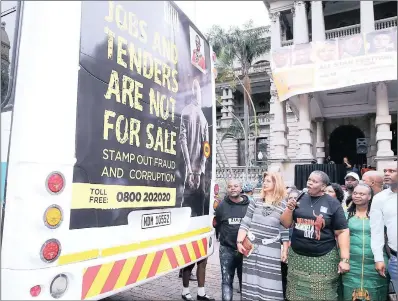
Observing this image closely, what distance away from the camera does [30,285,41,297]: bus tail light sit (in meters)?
1.91

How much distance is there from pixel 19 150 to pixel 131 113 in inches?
34.8

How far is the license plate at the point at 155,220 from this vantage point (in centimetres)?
271

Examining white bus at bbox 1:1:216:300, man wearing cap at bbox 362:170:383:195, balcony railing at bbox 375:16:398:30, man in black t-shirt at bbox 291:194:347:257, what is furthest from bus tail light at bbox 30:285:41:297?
balcony railing at bbox 375:16:398:30

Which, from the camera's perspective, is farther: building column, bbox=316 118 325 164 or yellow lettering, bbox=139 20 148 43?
building column, bbox=316 118 325 164

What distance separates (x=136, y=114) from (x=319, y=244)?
7.45 feet

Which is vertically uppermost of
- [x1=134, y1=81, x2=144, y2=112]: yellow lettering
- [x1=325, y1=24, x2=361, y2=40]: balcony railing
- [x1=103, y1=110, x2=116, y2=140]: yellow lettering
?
[x1=325, y1=24, x2=361, y2=40]: balcony railing

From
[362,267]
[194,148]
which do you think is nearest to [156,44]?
A: [194,148]

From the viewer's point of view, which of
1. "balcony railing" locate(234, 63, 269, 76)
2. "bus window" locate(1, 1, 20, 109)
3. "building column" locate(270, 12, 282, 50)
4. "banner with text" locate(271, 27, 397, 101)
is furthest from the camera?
"balcony railing" locate(234, 63, 269, 76)

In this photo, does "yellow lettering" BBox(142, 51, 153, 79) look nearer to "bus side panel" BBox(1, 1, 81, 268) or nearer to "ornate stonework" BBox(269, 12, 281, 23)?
"bus side panel" BBox(1, 1, 81, 268)

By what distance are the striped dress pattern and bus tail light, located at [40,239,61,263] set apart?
217cm

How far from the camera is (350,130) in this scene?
24734 mm

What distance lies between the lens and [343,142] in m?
24.9

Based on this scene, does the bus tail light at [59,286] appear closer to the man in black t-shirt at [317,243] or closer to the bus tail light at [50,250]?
the bus tail light at [50,250]

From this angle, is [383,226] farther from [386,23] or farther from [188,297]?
[386,23]
